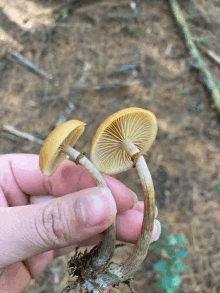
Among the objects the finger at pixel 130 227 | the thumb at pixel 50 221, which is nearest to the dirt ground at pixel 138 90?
the finger at pixel 130 227

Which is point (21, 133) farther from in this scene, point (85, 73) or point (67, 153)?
point (67, 153)

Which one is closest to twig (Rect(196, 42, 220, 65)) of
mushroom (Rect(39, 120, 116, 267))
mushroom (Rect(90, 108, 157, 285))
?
mushroom (Rect(90, 108, 157, 285))

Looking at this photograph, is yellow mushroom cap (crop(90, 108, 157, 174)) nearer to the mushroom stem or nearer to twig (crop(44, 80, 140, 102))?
the mushroom stem

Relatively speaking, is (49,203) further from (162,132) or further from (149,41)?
(149,41)

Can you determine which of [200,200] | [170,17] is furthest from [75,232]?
[170,17]

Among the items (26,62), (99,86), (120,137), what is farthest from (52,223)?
(26,62)

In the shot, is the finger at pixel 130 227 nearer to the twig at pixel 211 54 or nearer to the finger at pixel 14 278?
the finger at pixel 14 278
